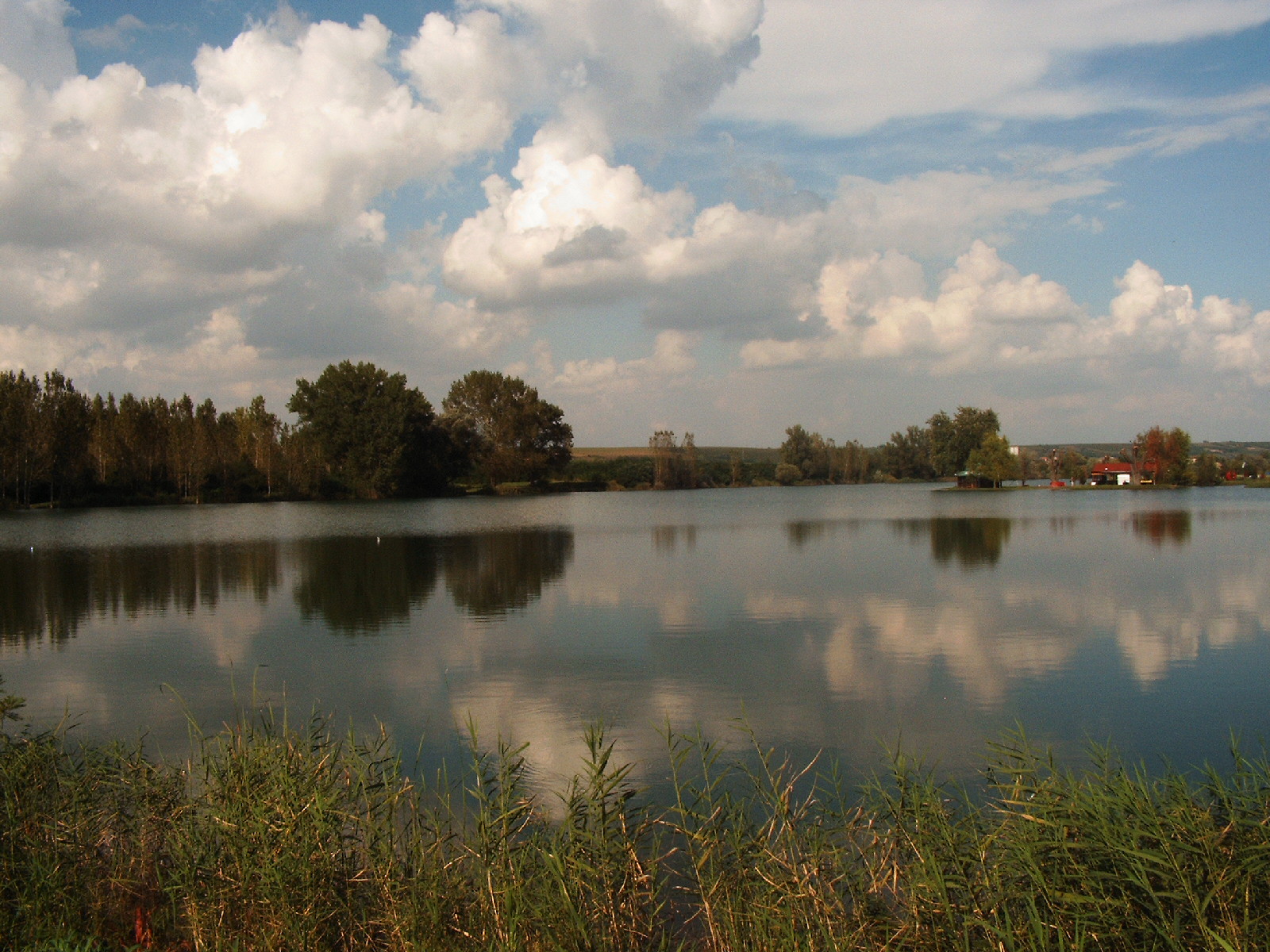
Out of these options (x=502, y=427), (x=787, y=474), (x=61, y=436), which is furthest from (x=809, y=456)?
(x=61, y=436)

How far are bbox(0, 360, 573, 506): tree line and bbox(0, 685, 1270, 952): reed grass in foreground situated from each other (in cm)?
6165

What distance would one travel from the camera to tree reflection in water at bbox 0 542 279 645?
16.8m

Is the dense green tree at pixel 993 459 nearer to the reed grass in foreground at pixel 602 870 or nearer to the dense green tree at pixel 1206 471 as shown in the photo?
the dense green tree at pixel 1206 471

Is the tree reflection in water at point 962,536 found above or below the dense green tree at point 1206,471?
below

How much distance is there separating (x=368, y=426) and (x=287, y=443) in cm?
1049

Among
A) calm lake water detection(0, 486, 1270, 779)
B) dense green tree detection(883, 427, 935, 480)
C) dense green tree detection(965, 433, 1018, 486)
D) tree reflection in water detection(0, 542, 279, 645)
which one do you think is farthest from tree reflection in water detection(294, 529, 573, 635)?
dense green tree detection(883, 427, 935, 480)

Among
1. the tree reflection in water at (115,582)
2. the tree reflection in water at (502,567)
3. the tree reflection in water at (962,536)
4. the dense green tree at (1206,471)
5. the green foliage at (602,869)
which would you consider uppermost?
the dense green tree at (1206,471)

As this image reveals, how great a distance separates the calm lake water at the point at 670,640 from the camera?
9.29m

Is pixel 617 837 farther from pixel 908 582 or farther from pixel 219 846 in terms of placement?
pixel 908 582

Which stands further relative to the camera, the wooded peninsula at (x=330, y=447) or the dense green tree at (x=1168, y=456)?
the dense green tree at (x=1168, y=456)

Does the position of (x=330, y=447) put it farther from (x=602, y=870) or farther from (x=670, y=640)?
(x=602, y=870)

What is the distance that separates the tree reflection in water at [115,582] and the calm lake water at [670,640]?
0.38ft

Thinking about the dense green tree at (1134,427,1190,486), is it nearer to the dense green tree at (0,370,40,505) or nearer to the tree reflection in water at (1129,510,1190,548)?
the tree reflection in water at (1129,510,1190,548)

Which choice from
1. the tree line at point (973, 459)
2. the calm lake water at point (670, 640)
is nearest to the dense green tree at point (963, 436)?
the tree line at point (973, 459)
